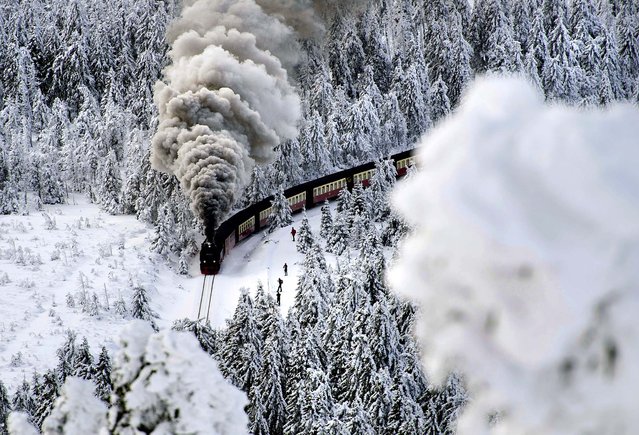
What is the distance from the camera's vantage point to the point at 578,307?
1.56m

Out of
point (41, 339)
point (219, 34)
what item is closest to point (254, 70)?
point (219, 34)

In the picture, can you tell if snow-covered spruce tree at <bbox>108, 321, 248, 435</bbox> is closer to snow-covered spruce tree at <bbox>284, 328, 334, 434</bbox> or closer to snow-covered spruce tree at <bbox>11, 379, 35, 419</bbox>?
snow-covered spruce tree at <bbox>284, 328, 334, 434</bbox>

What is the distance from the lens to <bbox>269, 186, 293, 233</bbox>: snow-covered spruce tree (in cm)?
3969

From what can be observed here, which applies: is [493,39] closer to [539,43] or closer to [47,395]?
[539,43]

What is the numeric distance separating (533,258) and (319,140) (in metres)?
49.4

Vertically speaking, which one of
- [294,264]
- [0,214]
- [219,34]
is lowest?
[294,264]

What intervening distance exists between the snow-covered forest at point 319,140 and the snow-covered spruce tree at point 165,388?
46.3ft

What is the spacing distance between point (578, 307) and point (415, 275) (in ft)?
1.32

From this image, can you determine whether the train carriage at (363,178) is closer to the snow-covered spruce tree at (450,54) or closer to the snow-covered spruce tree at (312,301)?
the snow-covered spruce tree at (450,54)

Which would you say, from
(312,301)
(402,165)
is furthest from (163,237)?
(402,165)

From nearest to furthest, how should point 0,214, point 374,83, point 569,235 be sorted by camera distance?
point 569,235, point 0,214, point 374,83

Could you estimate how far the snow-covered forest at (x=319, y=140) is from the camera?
829 inches

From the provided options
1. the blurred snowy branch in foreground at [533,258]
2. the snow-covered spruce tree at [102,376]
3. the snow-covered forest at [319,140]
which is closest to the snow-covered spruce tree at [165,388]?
the blurred snowy branch in foreground at [533,258]

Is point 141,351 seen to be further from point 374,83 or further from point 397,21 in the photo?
point 397,21
